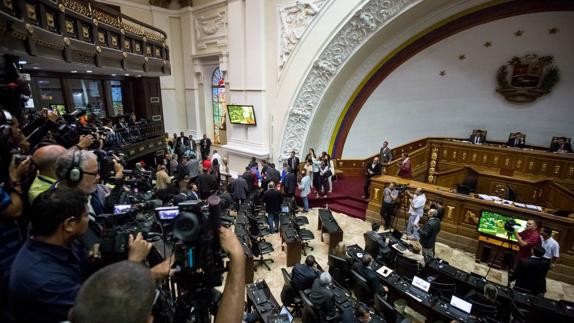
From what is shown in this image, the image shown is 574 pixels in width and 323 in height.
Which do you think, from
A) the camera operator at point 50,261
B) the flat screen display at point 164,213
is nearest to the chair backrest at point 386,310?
the flat screen display at point 164,213

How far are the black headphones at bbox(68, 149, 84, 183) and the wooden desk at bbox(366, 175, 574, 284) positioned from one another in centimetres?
683

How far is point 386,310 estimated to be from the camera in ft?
12.4

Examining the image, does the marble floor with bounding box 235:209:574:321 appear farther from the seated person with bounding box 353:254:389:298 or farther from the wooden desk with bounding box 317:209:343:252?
the seated person with bounding box 353:254:389:298

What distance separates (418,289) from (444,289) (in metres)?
0.46

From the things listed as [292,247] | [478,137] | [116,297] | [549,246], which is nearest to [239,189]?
[292,247]

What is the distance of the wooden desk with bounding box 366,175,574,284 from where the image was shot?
5512 mm

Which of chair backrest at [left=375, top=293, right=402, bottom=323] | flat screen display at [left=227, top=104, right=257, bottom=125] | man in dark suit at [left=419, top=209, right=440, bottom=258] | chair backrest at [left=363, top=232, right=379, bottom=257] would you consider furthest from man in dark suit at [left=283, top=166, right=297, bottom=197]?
chair backrest at [left=375, top=293, right=402, bottom=323]

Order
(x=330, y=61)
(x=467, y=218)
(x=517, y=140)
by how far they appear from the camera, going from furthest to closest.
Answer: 1. (x=330, y=61)
2. (x=517, y=140)
3. (x=467, y=218)

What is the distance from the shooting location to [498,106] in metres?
9.42

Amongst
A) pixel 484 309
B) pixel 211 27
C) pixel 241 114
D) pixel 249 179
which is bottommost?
pixel 484 309

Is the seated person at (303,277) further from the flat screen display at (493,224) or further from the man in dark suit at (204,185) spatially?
the man in dark suit at (204,185)

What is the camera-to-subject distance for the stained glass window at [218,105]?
47.1 feet

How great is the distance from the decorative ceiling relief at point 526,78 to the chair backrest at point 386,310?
8.75 metres

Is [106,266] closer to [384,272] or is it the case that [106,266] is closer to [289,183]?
[384,272]
